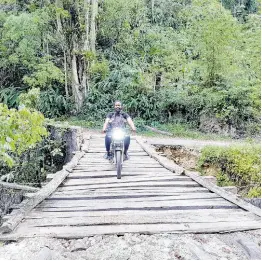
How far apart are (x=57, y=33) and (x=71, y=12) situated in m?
1.51

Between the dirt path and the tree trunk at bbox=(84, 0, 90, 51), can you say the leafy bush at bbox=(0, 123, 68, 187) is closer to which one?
the dirt path

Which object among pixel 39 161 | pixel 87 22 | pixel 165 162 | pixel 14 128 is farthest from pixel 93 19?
pixel 14 128

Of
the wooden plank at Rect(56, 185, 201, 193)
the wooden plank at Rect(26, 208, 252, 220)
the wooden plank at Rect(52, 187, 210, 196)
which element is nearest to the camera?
the wooden plank at Rect(26, 208, 252, 220)

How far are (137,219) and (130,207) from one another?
0.58 m

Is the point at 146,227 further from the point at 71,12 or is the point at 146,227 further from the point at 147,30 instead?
the point at 147,30

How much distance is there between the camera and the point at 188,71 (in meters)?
19.4

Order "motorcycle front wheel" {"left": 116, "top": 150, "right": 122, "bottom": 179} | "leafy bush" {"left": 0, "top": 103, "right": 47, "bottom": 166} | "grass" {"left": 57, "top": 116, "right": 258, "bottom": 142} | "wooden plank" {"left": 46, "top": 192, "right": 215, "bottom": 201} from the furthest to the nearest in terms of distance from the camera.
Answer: "grass" {"left": 57, "top": 116, "right": 258, "bottom": 142} < "motorcycle front wheel" {"left": 116, "top": 150, "right": 122, "bottom": 179} < "wooden plank" {"left": 46, "top": 192, "right": 215, "bottom": 201} < "leafy bush" {"left": 0, "top": 103, "right": 47, "bottom": 166}

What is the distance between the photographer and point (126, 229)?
388 centimetres

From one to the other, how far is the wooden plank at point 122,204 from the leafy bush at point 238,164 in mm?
4293

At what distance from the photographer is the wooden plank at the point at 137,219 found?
13.5 ft

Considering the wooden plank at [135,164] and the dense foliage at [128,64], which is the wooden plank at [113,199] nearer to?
the wooden plank at [135,164]

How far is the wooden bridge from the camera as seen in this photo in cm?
394

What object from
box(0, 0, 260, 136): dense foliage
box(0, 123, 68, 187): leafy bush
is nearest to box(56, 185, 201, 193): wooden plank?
box(0, 123, 68, 187): leafy bush

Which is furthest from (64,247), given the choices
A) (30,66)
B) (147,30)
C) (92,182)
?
(147,30)
